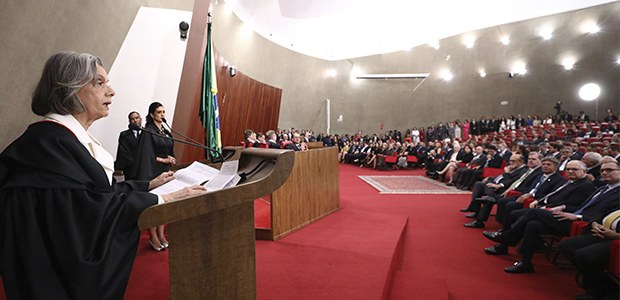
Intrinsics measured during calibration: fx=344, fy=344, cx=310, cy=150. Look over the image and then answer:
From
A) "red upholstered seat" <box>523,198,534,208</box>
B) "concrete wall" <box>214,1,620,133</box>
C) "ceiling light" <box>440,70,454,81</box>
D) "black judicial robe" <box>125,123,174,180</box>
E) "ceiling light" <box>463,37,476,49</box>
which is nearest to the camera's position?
"black judicial robe" <box>125,123,174,180</box>

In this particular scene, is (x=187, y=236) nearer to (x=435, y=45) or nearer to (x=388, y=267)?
(x=388, y=267)

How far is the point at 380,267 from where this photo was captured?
91.0 inches

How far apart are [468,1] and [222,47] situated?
464 inches

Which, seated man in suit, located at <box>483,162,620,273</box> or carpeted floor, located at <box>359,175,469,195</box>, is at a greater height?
seated man in suit, located at <box>483,162,620,273</box>

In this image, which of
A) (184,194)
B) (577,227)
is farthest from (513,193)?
(184,194)

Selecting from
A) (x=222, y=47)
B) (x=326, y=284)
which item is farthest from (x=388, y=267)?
(x=222, y=47)

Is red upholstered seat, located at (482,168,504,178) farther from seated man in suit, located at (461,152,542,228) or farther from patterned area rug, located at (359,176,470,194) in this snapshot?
seated man in suit, located at (461,152,542,228)

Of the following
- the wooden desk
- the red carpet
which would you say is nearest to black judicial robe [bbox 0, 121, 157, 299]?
the red carpet

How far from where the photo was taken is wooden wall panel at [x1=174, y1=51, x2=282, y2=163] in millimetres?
5371

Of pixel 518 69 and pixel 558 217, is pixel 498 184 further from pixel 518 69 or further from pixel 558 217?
pixel 518 69

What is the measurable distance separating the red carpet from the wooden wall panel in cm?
262

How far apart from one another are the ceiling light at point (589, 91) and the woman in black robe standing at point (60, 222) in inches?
683

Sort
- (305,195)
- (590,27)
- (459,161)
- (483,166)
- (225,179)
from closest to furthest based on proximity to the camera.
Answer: (225,179), (305,195), (483,166), (459,161), (590,27)

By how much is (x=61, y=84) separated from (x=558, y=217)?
11.0ft
